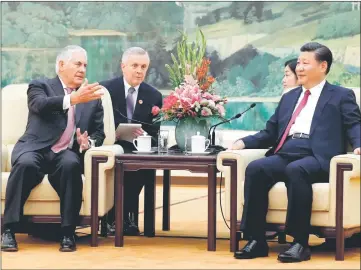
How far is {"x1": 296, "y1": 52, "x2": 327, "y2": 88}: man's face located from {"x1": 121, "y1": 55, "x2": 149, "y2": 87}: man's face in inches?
49.5

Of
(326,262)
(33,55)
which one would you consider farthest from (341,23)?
(326,262)

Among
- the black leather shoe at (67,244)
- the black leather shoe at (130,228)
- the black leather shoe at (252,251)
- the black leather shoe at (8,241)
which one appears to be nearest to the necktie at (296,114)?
the black leather shoe at (252,251)

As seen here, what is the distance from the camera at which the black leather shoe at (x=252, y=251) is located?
4910 mm

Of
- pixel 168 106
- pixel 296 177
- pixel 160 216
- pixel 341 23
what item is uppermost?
pixel 341 23

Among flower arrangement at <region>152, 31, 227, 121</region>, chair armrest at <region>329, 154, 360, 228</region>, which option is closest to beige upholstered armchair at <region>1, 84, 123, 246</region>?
flower arrangement at <region>152, 31, 227, 121</region>

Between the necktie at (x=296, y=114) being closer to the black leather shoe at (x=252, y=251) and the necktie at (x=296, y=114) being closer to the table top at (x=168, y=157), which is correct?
the table top at (x=168, y=157)

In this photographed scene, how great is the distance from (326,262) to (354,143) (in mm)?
650

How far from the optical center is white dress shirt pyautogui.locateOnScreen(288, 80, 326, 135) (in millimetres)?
5141

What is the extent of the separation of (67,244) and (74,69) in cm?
106

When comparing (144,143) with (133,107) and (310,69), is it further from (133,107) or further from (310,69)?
(310,69)

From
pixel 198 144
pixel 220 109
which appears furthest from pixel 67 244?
pixel 220 109

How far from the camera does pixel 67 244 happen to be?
202 inches

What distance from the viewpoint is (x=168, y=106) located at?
5.46m

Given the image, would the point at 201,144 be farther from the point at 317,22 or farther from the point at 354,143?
the point at 317,22
